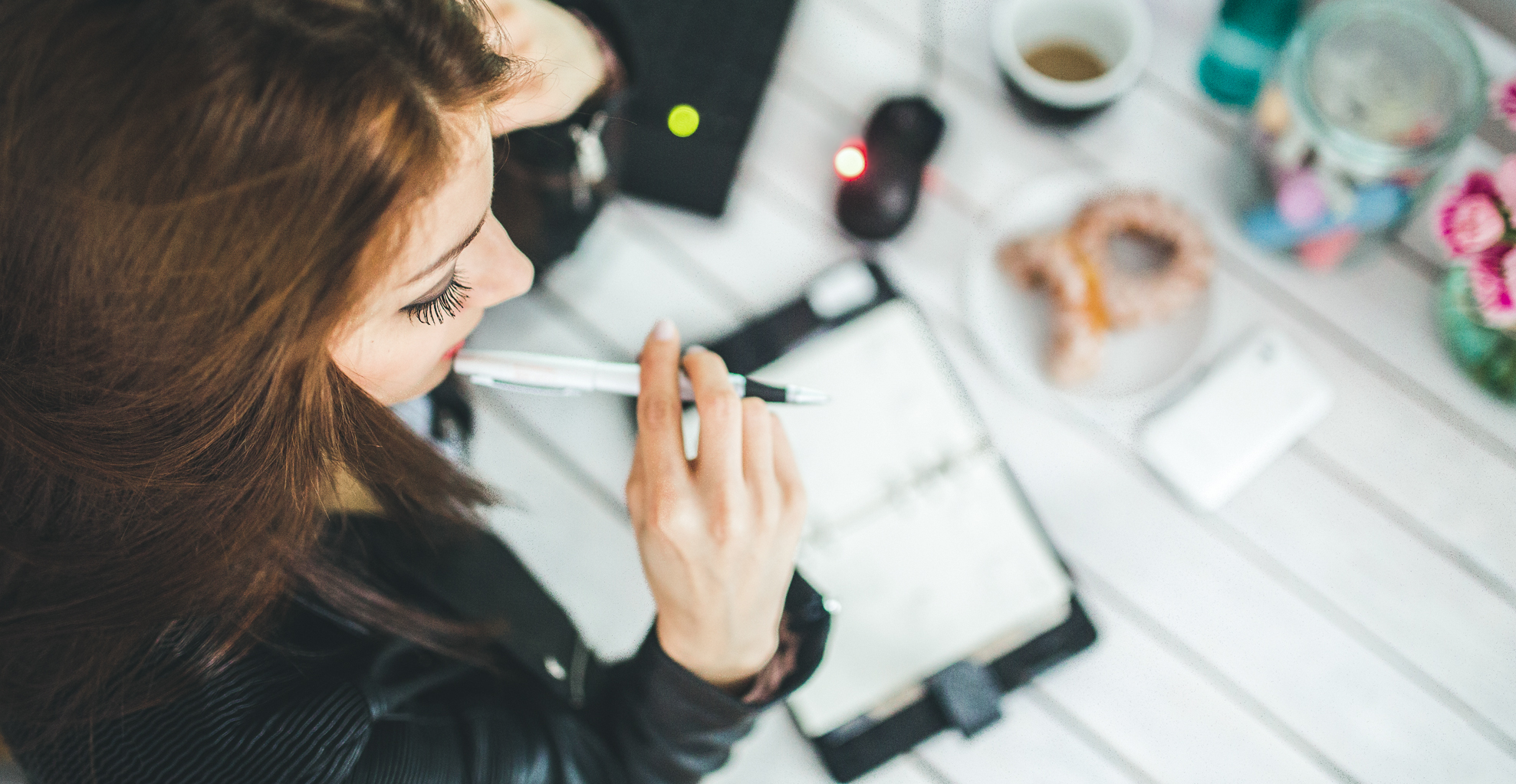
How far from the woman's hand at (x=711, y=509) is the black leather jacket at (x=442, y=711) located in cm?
5

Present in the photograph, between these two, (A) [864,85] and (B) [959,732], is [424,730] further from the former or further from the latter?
(A) [864,85]

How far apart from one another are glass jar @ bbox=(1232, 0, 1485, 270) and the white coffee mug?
0.12 meters

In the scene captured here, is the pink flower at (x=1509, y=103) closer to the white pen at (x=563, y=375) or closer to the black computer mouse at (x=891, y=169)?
the black computer mouse at (x=891, y=169)

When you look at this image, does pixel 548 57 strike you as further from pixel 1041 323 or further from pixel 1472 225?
pixel 1472 225

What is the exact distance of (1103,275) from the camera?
73 cm

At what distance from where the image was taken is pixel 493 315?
2.65 feet

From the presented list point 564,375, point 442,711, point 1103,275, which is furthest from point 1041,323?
point 442,711

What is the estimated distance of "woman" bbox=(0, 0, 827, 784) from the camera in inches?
13.3

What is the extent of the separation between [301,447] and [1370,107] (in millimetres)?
789

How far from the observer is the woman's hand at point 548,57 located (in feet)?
2.12

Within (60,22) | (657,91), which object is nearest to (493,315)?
(657,91)

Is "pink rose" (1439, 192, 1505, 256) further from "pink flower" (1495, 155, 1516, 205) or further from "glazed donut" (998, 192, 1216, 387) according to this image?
"glazed donut" (998, 192, 1216, 387)

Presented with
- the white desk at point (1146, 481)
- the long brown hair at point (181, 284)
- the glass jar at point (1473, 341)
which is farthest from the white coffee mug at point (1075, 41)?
the long brown hair at point (181, 284)

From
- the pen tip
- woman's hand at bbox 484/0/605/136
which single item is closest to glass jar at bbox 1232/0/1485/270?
the pen tip
